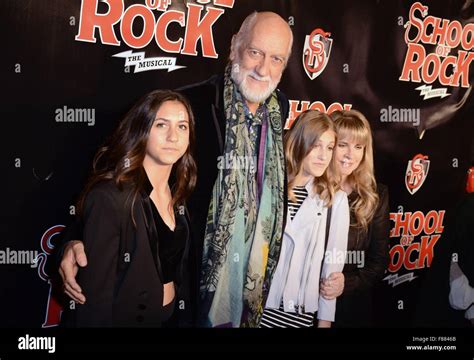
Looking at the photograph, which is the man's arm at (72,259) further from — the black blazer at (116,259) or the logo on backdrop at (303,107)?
the logo on backdrop at (303,107)

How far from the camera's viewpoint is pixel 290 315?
3727 mm

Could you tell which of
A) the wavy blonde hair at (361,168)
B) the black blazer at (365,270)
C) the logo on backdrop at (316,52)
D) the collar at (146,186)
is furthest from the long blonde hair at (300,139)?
the collar at (146,186)

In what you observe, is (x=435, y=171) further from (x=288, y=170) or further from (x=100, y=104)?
(x=100, y=104)

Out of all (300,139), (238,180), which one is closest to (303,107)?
(300,139)

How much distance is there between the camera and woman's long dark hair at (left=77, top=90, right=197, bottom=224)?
338cm

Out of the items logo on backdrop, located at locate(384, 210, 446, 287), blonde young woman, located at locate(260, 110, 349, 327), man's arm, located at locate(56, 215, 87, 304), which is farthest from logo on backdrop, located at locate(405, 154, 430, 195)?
man's arm, located at locate(56, 215, 87, 304)

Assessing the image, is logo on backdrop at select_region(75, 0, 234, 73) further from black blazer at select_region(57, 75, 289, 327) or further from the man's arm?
the man's arm

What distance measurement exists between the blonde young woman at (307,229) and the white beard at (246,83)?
0.29 meters

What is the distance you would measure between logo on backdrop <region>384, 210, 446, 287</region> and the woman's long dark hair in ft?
5.17

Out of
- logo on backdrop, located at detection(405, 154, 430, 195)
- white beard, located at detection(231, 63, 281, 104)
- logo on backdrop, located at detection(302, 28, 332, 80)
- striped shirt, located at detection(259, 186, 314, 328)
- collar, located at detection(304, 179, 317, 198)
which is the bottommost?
striped shirt, located at detection(259, 186, 314, 328)

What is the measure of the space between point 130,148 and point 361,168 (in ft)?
4.82

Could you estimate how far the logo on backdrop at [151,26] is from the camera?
3398 millimetres

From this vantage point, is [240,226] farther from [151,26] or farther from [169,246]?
[151,26]

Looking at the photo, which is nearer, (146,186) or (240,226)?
(146,186)
